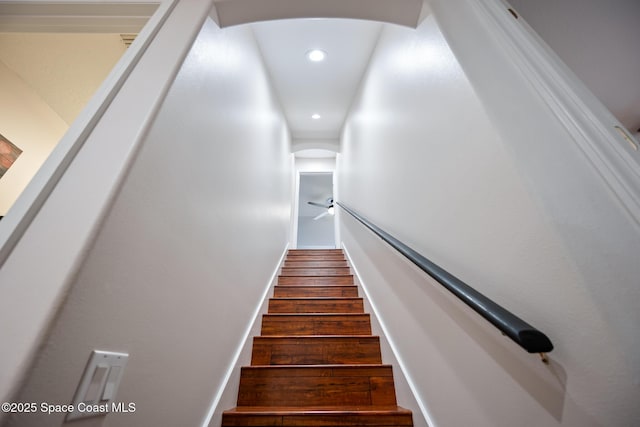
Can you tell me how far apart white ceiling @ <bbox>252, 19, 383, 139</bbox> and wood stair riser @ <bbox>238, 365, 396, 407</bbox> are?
115 inches

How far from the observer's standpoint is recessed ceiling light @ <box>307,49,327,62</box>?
→ 8.86ft

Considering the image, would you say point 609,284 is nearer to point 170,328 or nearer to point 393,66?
point 170,328

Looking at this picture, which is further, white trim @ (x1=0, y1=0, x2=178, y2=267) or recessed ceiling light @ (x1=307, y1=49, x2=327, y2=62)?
recessed ceiling light @ (x1=307, y1=49, x2=327, y2=62)

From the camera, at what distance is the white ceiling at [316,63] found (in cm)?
241

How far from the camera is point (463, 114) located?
0.89 meters

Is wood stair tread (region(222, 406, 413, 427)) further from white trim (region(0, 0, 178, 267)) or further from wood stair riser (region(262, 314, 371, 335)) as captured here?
white trim (region(0, 0, 178, 267))

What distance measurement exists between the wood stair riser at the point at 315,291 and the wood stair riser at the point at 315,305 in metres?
0.27

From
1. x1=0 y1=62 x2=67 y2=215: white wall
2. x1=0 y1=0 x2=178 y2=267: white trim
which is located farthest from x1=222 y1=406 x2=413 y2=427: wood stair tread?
x1=0 y1=62 x2=67 y2=215: white wall

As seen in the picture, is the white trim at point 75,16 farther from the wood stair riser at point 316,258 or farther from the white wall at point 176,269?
the wood stair riser at point 316,258

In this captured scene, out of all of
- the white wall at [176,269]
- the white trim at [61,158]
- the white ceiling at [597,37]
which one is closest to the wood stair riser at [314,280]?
the white wall at [176,269]

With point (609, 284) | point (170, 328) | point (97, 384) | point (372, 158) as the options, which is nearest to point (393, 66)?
point (372, 158)

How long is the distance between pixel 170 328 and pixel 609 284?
1173 millimetres

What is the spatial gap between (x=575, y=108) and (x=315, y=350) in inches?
68.7

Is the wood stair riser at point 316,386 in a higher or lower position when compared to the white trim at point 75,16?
lower
